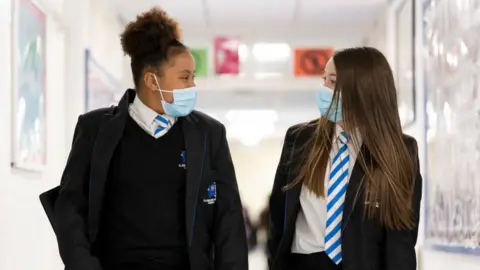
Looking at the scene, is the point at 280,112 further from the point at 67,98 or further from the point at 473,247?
the point at 473,247

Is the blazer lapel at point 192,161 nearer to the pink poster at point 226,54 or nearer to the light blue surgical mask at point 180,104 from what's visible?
the light blue surgical mask at point 180,104

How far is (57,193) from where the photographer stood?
7.39 ft

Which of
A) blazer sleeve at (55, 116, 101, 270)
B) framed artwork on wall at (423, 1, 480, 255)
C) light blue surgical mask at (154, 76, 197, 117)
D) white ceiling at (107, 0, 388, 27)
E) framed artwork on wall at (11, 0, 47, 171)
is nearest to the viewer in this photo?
Result: blazer sleeve at (55, 116, 101, 270)

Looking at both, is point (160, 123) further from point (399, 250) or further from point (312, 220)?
point (399, 250)

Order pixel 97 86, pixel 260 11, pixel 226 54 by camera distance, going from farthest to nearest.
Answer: pixel 226 54 → pixel 260 11 → pixel 97 86

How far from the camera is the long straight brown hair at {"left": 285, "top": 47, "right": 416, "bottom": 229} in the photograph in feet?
7.31

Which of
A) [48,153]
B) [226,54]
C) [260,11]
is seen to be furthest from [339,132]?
[226,54]

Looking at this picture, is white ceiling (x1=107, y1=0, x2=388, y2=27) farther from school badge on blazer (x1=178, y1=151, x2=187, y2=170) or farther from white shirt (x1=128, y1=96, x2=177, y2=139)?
school badge on blazer (x1=178, y1=151, x2=187, y2=170)

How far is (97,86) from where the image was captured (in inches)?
193

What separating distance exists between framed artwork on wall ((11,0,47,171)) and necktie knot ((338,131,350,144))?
1.48 m

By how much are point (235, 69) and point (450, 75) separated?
129 inches

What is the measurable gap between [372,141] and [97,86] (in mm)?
2949

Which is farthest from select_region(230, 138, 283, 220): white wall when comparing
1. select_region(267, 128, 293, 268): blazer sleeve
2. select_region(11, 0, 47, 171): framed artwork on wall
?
select_region(267, 128, 293, 268): blazer sleeve

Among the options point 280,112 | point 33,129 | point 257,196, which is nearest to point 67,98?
point 33,129
